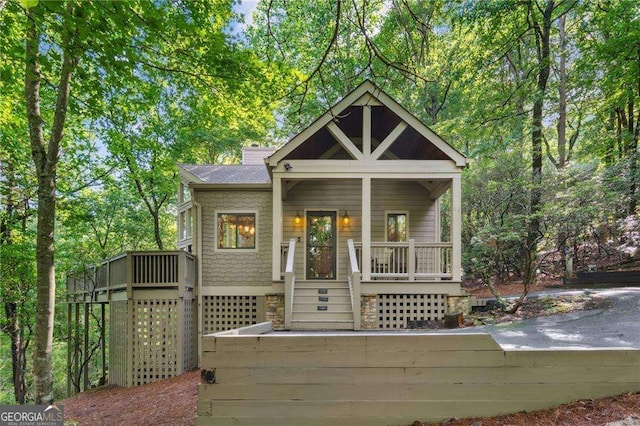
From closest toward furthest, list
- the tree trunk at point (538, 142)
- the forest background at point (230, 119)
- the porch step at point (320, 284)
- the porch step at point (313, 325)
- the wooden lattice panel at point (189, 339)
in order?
the forest background at point (230, 119), the porch step at point (313, 325), the porch step at point (320, 284), the wooden lattice panel at point (189, 339), the tree trunk at point (538, 142)

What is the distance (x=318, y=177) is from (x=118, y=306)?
6.35 m

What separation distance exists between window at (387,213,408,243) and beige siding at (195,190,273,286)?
3.61 metres

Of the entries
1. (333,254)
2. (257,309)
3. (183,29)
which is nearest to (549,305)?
(333,254)

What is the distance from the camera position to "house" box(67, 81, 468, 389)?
800cm

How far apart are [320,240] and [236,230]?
2480 mm

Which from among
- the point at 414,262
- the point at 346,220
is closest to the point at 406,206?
the point at 346,220

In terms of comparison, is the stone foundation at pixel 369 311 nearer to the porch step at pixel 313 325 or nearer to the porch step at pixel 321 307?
the porch step at pixel 321 307

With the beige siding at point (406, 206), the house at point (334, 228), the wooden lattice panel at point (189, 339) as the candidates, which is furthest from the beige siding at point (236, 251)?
the beige siding at point (406, 206)

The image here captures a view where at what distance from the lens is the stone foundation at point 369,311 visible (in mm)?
7730

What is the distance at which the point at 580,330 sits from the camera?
5.94 meters

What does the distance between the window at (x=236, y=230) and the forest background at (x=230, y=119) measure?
2.53 metres

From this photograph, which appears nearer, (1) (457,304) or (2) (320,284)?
(1) (457,304)

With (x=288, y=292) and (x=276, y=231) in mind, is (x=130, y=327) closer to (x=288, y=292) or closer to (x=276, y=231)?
(x=288, y=292)

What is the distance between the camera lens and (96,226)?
15.6 metres
